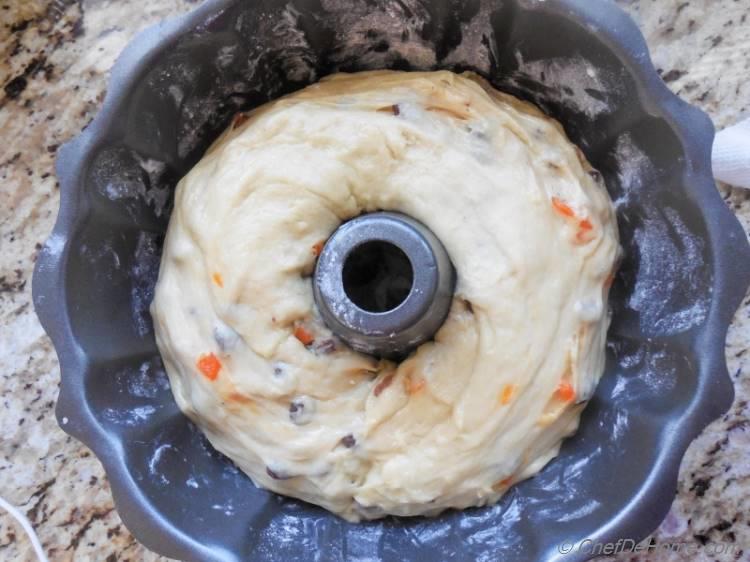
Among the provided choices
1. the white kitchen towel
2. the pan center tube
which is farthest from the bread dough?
the white kitchen towel

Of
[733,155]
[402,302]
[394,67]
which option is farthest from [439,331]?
[733,155]

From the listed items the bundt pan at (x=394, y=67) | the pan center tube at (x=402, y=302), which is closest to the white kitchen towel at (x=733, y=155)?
the bundt pan at (x=394, y=67)

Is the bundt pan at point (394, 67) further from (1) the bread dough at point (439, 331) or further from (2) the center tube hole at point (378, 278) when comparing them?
(2) the center tube hole at point (378, 278)

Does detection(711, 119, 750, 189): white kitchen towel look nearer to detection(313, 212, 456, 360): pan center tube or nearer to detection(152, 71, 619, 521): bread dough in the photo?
detection(152, 71, 619, 521): bread dough

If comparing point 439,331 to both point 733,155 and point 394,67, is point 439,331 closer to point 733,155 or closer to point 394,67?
point 394,67

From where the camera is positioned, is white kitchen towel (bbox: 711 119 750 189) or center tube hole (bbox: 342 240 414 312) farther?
white kitchen towel (bbox: 711 119 750 189)

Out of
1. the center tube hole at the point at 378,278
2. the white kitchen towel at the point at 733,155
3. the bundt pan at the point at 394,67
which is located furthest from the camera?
the white kitchen towel at the point at 733,155

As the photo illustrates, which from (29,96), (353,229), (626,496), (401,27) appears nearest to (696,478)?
(626,496)
